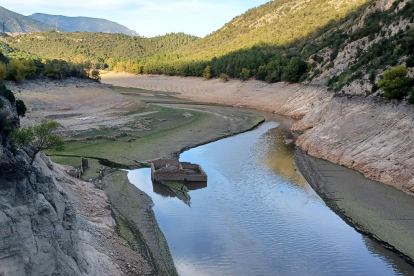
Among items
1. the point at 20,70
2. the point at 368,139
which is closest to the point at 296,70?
the point at 368,139

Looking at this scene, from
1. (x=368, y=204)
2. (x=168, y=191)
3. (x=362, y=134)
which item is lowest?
(x=168, y=191)

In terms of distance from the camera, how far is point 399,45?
44281 mm

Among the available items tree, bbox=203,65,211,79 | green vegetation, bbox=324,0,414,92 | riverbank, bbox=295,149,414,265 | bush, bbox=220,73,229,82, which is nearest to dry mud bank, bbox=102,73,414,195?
riverbank, bbox=295,149,414,265

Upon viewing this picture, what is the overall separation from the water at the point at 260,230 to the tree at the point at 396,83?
40.5ft

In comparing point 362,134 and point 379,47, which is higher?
point 379,47

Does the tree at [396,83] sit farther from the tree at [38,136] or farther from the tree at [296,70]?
the tree at [296,70]

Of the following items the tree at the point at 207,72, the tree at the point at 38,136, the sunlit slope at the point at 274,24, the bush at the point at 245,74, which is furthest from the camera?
the sunlit slope at the point at 274,24

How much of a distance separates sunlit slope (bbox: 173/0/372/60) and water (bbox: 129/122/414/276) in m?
90.2

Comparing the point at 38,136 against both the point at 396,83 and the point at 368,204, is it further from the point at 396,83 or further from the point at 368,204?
the point at 396,83

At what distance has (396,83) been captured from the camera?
3525 centimetres

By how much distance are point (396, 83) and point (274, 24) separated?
109 m

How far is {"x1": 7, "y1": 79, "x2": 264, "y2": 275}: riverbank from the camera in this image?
68.2 ft

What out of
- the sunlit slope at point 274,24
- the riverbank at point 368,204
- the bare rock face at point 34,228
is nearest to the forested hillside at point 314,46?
the sunlit slope at point 274,24

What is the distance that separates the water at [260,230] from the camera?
18.4 m
